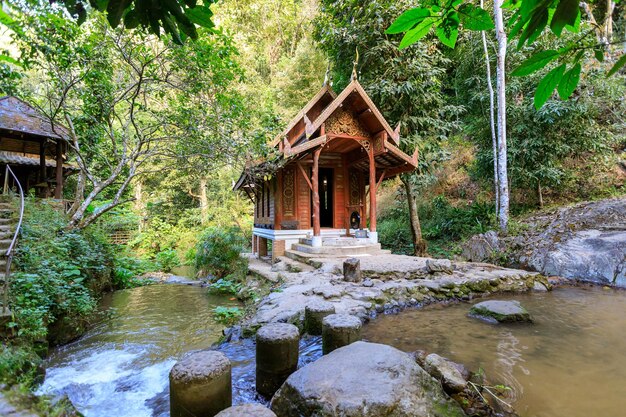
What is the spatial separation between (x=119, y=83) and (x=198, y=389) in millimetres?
7373

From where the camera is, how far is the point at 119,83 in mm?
7262

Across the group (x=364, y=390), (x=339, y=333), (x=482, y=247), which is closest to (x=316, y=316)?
(x=339, y=333)

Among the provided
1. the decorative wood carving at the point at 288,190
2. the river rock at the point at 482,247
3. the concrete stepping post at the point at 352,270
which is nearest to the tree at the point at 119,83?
the decorative wood carving at the point at 288,190

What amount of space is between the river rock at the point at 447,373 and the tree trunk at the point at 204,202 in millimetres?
17768

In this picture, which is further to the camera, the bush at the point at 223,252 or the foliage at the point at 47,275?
the bush at the point at 223,252

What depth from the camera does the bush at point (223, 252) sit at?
1084cm

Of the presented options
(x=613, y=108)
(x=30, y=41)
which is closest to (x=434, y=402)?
(x=30, y=41)

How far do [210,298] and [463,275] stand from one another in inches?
249

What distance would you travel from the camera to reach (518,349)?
12.6 ft

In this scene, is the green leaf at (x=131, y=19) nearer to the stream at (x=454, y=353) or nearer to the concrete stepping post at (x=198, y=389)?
the concrete stepping post at (x=198, y=389)

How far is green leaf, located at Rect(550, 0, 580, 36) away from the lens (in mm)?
938

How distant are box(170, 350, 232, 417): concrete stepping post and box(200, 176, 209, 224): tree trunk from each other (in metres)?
17.4

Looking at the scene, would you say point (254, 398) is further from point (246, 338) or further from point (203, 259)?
point (203, 259)

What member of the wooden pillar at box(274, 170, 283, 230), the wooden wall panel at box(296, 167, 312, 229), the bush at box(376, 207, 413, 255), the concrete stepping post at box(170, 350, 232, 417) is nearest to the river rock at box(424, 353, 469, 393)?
the concrete stepping post at box(170, 350, 232, 417)
